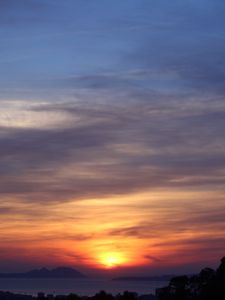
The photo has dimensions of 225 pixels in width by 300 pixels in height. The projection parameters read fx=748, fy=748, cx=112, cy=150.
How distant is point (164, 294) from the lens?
62.5 meters

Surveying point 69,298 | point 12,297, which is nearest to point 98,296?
point 69,298

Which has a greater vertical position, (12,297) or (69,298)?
(12,297)

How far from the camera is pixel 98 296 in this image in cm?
5856

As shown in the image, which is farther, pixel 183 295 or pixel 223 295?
pixel 183 295

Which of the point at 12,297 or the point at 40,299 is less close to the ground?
the point at 12,297

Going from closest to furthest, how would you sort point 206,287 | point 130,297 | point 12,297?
point 130,297
point 206,287
point 12,297

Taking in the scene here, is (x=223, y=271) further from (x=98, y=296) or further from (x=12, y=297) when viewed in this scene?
(x=12, y=297)

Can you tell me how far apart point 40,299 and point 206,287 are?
14.1m

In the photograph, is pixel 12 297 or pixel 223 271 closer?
pixel 223 271

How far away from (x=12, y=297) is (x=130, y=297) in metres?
112

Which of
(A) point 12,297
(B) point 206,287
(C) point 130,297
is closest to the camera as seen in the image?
(C) point 130,297

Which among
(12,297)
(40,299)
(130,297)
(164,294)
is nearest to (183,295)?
(164,294)

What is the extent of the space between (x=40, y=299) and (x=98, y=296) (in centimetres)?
712

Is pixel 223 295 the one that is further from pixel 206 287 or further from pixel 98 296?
pixel 98 296
